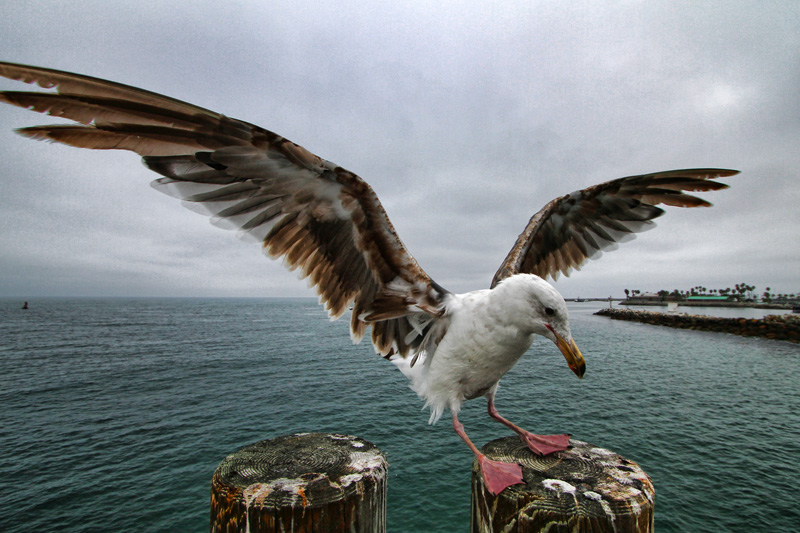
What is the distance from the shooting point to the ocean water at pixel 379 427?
8.99 m

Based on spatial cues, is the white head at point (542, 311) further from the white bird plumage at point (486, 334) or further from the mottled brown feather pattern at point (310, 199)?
the mottled brown feather pattern at point (310, 199)

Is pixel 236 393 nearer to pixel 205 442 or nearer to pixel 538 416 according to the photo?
pixel 205 442

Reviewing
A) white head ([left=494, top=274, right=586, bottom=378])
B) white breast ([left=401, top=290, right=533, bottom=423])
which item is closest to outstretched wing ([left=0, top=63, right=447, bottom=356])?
white breast ([left=401, top=290, right=533, bottom=423])

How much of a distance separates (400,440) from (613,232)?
9757 millimetres

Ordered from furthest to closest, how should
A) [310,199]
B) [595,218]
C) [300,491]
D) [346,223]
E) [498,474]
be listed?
[595,218] < [346,223] < [310,199] < [498,474] < [300,491]

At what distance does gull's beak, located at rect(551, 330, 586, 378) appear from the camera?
277 centimetres

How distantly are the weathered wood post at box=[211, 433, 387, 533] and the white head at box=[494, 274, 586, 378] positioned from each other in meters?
1.47

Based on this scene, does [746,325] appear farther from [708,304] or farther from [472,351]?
[708,304]

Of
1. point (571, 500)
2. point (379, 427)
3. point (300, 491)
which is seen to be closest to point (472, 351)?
point (571, 500)

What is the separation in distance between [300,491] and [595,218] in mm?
4506

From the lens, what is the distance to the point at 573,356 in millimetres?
2828

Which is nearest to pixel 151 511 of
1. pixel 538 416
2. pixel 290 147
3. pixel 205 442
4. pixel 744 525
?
pixel 205 442

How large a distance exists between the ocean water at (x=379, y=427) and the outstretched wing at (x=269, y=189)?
268 inches

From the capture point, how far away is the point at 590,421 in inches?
547
